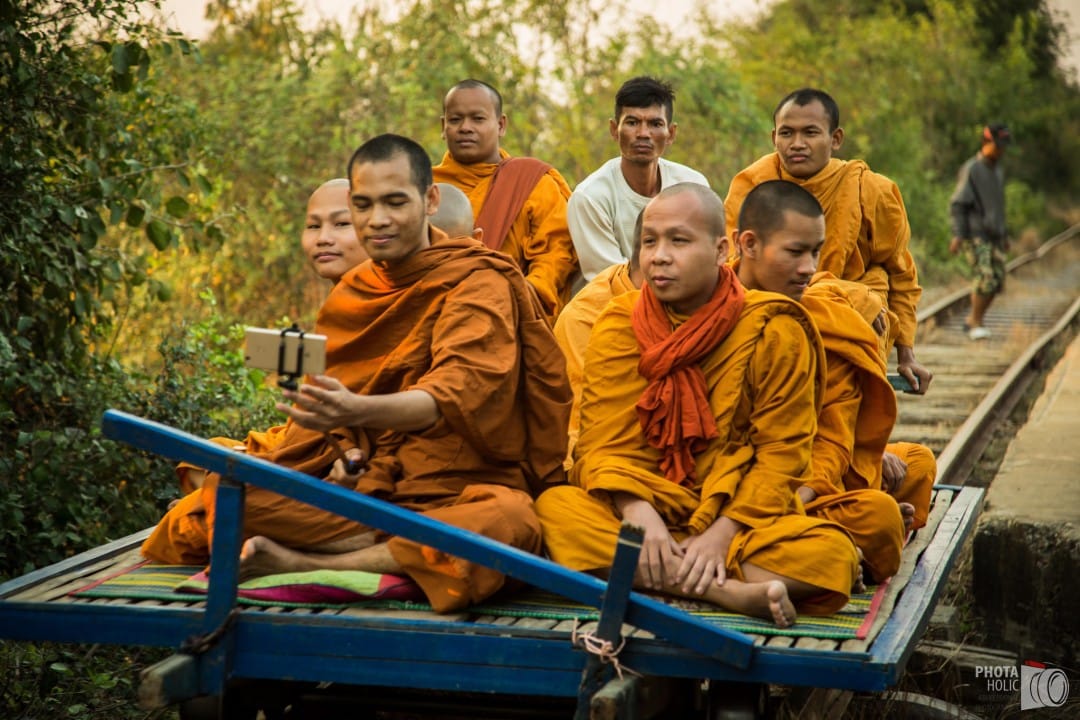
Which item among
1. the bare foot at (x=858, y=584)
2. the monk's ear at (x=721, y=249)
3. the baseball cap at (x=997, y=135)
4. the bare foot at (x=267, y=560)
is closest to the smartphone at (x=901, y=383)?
the monk's ear at (x=721, y=249)

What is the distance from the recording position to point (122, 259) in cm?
627

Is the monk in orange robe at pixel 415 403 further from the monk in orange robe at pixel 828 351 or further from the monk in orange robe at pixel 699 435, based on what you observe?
the monk in orange robe at pixel 828 351

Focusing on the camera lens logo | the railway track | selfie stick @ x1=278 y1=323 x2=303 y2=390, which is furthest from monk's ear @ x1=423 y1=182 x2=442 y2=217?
the railway track

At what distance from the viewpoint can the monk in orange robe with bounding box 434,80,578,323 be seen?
221 inches

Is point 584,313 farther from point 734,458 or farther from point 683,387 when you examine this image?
point 734,458

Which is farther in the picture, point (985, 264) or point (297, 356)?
point (985, 264)

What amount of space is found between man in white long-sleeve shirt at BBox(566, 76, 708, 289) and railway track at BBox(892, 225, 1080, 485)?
2.58 meters

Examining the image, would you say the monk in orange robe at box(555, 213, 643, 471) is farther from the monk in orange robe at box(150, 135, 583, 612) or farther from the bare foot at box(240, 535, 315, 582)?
the bare foot at box(240, 535, 315, 582)

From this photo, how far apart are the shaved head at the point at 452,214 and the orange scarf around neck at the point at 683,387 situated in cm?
110

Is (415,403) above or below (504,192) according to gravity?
below

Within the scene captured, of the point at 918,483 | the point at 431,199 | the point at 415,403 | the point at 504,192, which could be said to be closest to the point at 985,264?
the point at 504,192

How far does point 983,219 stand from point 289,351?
1187cm

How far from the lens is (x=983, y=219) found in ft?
44.4

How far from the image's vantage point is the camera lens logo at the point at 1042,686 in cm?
484
